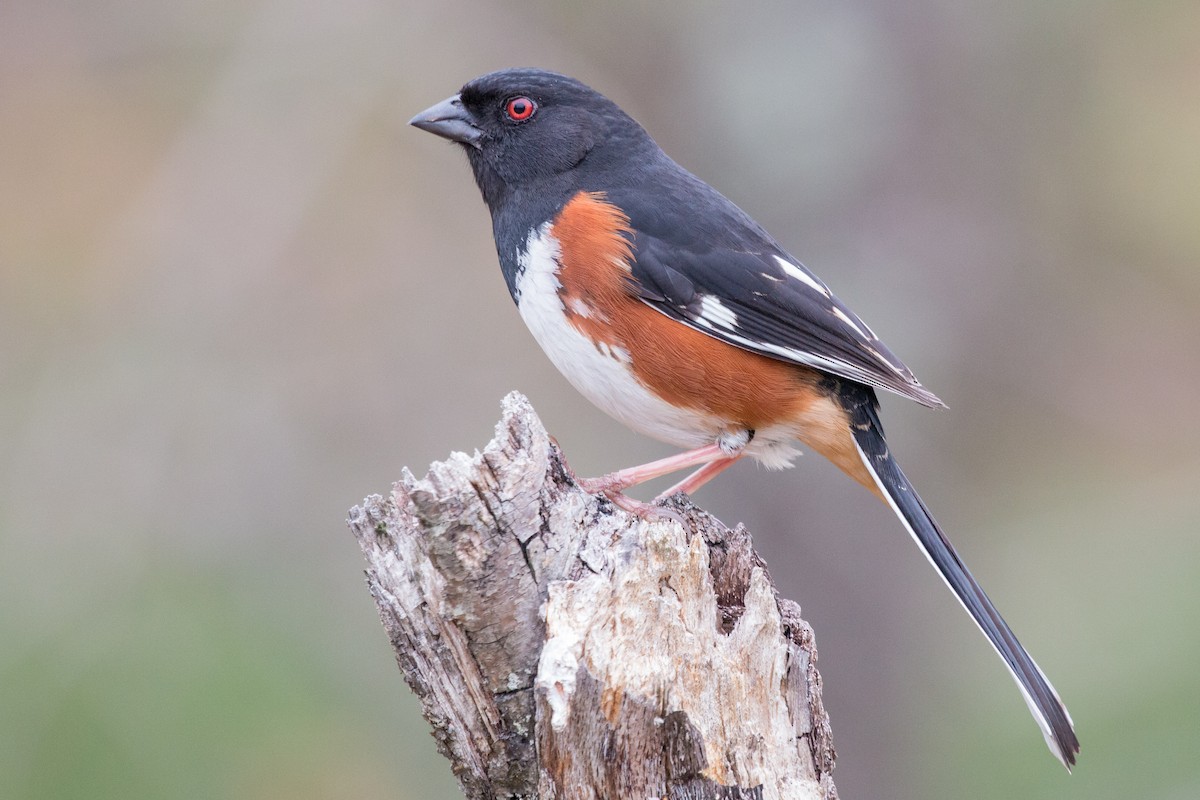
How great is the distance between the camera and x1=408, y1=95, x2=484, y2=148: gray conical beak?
10.8 feet

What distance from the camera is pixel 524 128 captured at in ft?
10.8

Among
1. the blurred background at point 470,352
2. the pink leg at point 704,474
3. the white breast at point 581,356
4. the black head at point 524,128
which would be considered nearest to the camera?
the white breast at point 581,356

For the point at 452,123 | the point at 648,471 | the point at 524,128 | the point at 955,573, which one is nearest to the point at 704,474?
the point at 648,471

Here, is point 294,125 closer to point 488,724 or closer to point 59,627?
point 59,627

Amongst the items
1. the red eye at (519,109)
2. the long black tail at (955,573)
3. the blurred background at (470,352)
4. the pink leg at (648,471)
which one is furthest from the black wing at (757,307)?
the blurred background at (470,352)

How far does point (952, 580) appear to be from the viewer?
2857 millimetres

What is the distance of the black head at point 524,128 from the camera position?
3254 mm

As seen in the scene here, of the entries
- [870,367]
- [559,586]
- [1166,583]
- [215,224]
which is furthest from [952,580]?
[215,224]

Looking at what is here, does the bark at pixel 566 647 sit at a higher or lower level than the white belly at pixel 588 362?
lower

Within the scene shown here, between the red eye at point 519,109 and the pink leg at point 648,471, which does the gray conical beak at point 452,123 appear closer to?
the red eye at point 519,109

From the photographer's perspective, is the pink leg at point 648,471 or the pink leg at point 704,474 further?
the pink leg at point 704,474

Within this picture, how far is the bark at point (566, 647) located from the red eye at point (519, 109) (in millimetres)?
1293

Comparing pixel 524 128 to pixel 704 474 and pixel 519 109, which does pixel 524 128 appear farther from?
pixel 704 474

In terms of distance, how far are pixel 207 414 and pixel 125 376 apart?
0.39 metres
